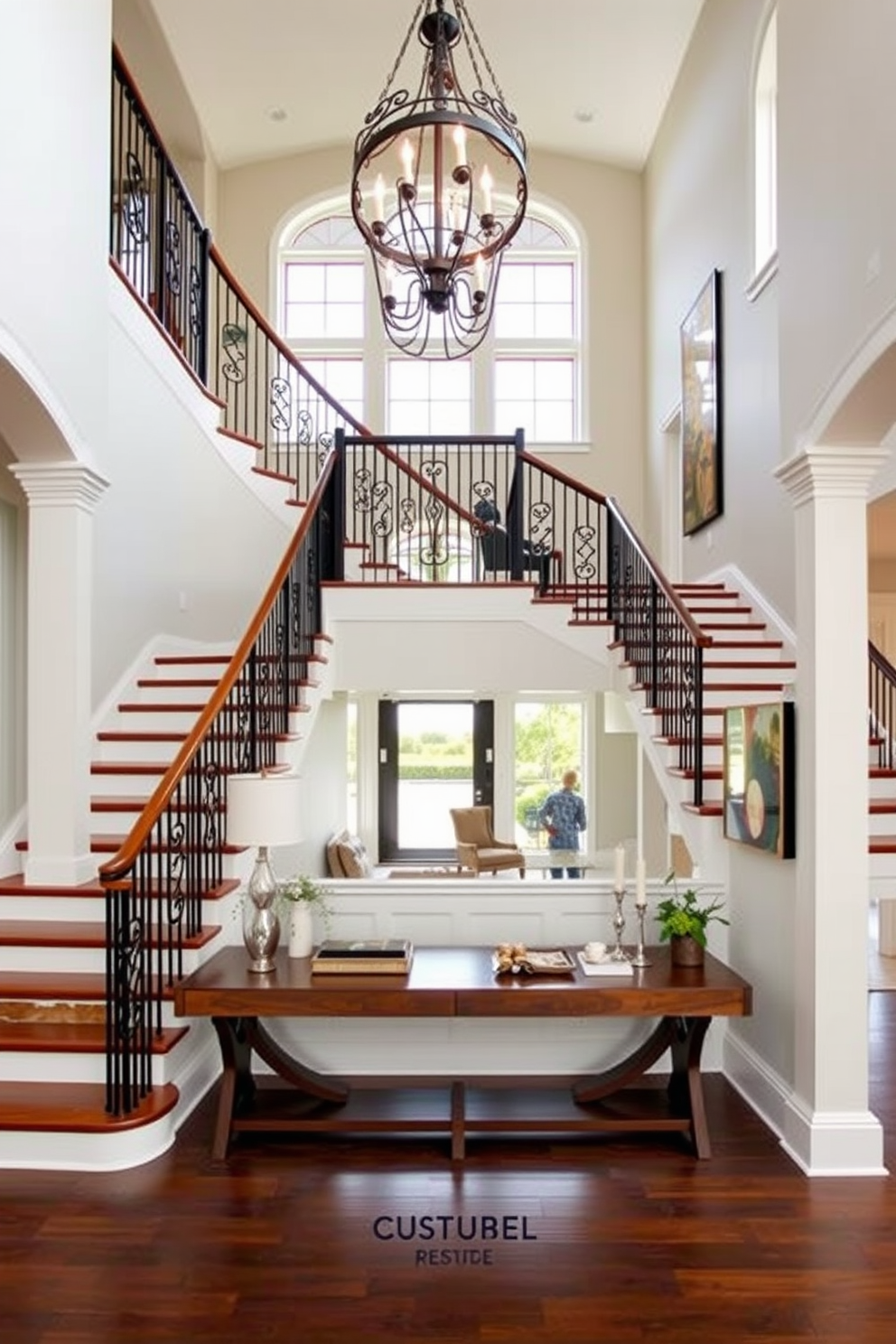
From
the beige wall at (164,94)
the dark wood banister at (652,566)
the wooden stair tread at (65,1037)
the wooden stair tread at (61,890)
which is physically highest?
the beige wall at (164,94)

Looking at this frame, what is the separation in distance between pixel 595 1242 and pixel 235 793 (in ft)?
6.47

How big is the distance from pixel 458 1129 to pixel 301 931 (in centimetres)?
98

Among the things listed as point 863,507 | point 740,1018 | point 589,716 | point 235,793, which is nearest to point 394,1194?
point 235,793

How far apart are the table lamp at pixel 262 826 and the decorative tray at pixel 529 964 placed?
0.90 m

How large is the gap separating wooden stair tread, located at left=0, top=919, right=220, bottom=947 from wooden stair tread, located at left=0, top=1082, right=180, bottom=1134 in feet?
1.85

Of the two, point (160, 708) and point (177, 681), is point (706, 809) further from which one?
point (177, 681)

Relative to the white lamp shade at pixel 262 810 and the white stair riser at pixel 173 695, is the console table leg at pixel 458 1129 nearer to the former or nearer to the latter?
the white lamp shade at pixel 262 810

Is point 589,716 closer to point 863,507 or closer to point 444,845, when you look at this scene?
point 444,845

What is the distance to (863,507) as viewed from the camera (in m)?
3.59

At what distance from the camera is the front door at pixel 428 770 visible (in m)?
11.6

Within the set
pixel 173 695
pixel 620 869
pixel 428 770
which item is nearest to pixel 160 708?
pixel 173 695

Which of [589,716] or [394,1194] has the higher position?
[589,716]

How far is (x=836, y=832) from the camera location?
3.57 m

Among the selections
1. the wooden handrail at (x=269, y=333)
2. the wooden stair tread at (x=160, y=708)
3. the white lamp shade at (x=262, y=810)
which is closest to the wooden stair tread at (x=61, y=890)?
the white lamp shade at (x=262, y=810)
